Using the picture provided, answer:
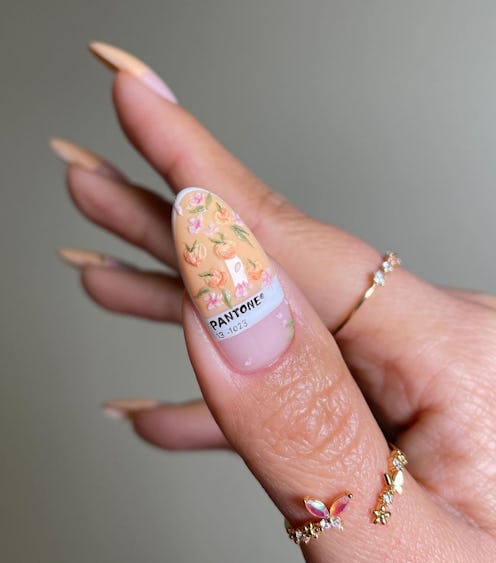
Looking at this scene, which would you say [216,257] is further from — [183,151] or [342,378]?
[183,151]

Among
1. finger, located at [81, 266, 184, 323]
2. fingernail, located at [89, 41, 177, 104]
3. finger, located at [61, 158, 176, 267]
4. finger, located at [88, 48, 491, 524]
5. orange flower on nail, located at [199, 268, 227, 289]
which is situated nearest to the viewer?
orange flower on nail, located at [199, 268, 227, 289]

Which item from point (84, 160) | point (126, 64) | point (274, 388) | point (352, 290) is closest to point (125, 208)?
point (84, 160)

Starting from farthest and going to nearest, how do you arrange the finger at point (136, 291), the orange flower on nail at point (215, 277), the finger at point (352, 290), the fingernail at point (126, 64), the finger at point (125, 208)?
1. the finger at point (136, 291)
2. the finger at point (125, 208)
3. the fingernail at point (126, 64)
4. the finger at point (352, 290)
5. the orange flower on nail at point (215, 277)

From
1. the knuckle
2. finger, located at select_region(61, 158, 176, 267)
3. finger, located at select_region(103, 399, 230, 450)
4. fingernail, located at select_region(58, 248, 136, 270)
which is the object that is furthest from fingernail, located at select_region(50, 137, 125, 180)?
the knuckle

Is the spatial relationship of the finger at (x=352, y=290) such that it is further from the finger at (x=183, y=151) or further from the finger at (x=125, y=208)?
the finger at (x=125, y=208)

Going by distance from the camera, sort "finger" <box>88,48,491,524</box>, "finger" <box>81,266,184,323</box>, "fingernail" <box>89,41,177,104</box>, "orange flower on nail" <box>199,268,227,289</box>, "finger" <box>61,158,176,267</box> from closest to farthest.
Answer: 1. "orange flower on nail" <box>199,268,227,289</box>
2. "finger" <box>88,48,491,524</box>
3. "fingernail" <box>89,41,177,104</box>
4. "finger" <box>61,158,176,267</box>
5. "finger" <box>81,266,184,323</box>

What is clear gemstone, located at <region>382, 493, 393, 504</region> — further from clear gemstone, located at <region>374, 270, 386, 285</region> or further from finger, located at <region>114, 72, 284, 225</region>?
finger, located at <region>114, 72, 284, 225</region>

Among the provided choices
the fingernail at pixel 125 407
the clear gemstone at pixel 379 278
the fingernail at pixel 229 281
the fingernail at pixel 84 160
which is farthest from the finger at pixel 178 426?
the fingernail at pixel 229 281
